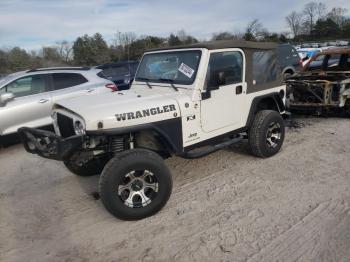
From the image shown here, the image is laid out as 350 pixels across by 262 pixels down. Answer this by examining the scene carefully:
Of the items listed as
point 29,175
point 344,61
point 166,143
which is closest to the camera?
point 166,143

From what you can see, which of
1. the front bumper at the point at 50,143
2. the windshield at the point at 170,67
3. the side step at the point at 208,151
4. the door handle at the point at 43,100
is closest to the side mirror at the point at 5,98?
the door handle at the point at 43,100

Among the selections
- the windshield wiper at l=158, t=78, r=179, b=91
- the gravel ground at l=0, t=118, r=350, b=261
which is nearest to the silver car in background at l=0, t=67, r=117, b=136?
the gravel ground at l=0, t=118, r=350, b=261

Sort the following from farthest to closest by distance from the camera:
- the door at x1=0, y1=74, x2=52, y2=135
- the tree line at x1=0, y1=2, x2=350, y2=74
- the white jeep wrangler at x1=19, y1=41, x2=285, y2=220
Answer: the tree line at x1=0, y1=2, x2=350, y2=74 → the door at x1=0, y1=74, x2=52, y2=135 → the white jeep wrangler at x1=19, y1=41, x2=285, y2=220

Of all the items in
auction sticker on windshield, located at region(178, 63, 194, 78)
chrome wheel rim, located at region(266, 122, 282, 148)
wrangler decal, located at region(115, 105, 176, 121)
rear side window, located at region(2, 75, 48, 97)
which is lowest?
chrome wheel rim, located at region(266, 122, 282, 148)

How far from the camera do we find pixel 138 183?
13.0ft

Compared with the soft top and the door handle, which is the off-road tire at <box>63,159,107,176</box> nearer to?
the soft top

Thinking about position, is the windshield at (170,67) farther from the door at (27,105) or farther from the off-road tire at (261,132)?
the door at (27,105)

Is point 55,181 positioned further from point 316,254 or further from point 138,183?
point 316,254

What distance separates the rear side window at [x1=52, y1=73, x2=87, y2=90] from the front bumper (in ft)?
11.0

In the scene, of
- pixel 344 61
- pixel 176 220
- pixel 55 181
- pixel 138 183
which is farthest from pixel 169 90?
pixel 344 61

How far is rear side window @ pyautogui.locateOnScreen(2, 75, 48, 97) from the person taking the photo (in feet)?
23.3

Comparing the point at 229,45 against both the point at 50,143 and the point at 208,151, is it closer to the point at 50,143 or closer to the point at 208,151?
the point at 208,151

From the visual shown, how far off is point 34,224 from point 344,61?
8.33 meters

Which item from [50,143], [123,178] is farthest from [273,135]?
[50,143]
